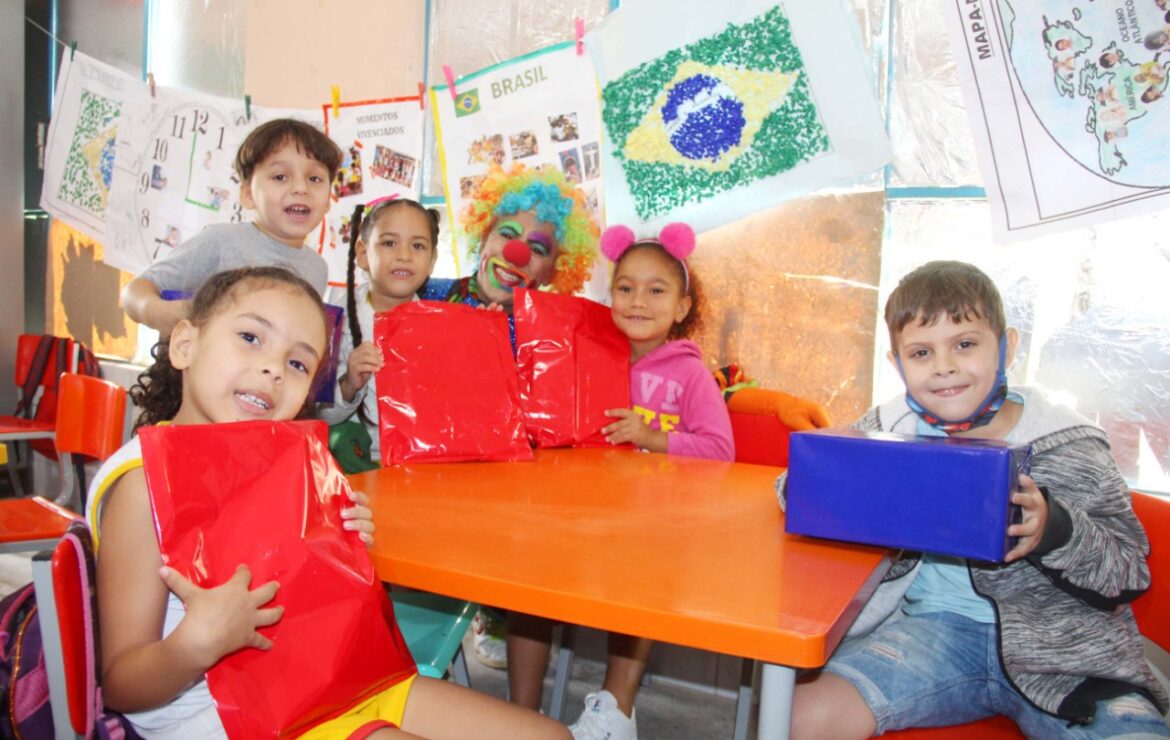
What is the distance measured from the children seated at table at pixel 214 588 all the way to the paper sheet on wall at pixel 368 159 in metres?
1.68

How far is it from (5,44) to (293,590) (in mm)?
4409

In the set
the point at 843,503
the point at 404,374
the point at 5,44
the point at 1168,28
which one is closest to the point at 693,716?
the point at 404,374

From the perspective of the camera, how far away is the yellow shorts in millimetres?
938

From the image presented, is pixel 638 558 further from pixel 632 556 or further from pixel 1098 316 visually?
pixel 1098 316

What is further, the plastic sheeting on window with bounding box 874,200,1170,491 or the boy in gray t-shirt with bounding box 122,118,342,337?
the boy in gray t-shirt with bounding box 122,118,342,337

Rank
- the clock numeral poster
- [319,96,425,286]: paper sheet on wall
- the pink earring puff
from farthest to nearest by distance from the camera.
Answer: the clock numeral poster < [319,96,425,286]: paper sheet on wall < the pink earring puff

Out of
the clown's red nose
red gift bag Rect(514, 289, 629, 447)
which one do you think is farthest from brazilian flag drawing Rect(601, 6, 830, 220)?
red gift bag Rect(514, 289, 629, 447)

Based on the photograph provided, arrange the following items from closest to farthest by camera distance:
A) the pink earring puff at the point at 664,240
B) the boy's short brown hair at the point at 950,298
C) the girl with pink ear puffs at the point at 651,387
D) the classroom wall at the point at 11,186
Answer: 1. the boy's short brown hair at the point at 950,298
2. the girl with pink ear puffs at the point at 651,387
3. the pink earring puff at the point at 664,240
4. the classroom wall at the point at 11,186

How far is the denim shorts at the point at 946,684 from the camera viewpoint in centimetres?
103

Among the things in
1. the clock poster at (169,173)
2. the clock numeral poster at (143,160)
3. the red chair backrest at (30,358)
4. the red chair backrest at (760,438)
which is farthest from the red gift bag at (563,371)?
the red chair backrest at (30,358)

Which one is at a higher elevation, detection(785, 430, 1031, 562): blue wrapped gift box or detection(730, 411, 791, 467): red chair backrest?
detection(785, 430, 1031, 562): blue wrapped gift box

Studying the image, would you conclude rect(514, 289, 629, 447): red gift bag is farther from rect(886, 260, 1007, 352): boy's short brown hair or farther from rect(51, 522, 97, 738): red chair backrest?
rect(51, 522, 97, 738): red chair backrest

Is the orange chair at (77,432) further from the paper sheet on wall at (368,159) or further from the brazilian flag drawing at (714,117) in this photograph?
the brazilian flag drawing at (714,117)

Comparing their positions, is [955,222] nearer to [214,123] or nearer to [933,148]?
[933,148]
